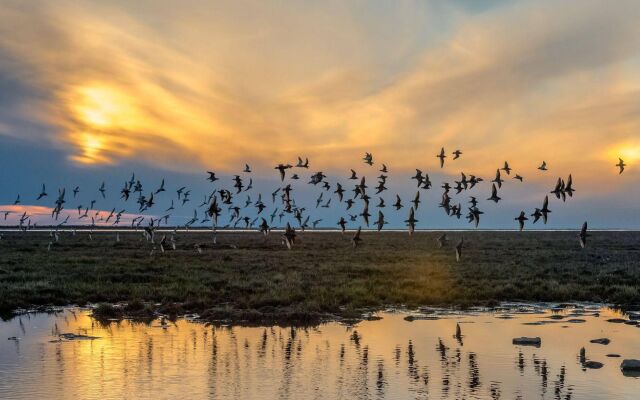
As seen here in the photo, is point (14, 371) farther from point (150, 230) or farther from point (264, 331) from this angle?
point (150, 230)

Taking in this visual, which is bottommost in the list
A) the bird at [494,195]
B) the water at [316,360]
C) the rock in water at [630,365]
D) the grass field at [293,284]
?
the water at [316,360]

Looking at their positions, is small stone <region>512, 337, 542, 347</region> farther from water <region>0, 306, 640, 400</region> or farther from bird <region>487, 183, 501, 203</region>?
bird <region>487, 183, 501, 203</region>

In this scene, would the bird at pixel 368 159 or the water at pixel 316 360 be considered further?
the bird at pixel 368 159

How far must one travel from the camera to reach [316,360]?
78.3 ft

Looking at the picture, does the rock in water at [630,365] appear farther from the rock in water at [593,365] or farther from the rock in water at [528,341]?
the rock in water at [528,341]

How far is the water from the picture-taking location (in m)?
19.5

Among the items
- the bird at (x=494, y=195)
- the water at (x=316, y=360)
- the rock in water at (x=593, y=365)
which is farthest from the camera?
the bird at (x=494, y=195)

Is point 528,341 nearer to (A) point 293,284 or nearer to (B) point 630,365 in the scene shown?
(B) point 630,365

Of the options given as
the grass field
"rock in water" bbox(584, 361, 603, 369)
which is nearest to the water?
"rock in water" bbox(584, 361, 603, 369)

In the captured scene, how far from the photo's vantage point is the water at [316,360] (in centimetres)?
1955

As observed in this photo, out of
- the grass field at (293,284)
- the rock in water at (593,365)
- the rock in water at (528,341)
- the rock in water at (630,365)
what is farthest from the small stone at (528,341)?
the grass field at (293,284)

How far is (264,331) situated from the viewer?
30.0m

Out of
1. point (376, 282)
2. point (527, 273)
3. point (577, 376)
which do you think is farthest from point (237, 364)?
point (527, 273)

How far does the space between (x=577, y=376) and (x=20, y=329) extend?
2439 centimetres
